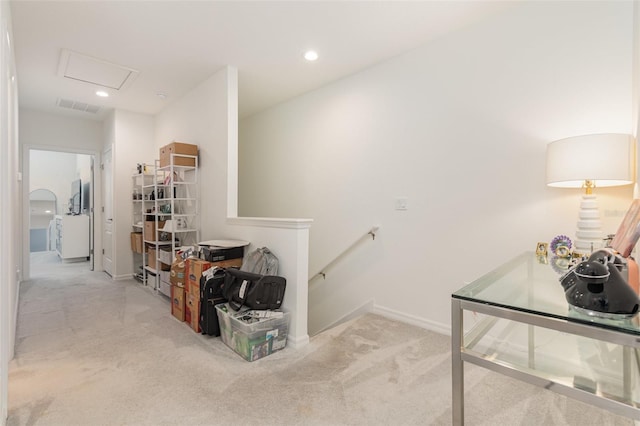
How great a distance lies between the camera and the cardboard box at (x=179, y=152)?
140 inches

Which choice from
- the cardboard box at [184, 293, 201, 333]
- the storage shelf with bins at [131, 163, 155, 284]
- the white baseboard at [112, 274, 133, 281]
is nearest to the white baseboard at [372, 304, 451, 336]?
the cardboard box at [184, 293, 201, 333]

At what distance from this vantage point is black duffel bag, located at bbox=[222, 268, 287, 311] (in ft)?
7.58

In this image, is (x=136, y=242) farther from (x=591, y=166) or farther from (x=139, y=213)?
(x=591, y=166)

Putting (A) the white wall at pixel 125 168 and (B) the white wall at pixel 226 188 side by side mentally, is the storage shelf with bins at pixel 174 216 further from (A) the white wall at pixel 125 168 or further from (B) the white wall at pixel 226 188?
(A) the white wall at pixel 125 168

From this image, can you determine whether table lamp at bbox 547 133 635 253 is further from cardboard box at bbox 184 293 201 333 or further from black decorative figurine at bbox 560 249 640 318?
cardboard box at bbox 184 293 201 333

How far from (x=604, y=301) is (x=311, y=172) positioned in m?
3.24

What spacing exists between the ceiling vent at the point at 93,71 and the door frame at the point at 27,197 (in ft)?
6.83

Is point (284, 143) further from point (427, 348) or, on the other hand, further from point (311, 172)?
point (427, 348)

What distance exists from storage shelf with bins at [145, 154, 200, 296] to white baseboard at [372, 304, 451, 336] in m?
2.32

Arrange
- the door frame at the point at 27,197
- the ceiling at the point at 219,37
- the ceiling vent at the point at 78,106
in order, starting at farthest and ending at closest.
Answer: the door frame at the point at 27,197, the ceiling vent at the point at 78,106, the ceiling at the point at 219,37

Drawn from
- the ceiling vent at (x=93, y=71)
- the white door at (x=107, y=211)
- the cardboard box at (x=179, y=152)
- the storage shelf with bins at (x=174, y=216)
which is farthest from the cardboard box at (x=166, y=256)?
the ceiling vent at (x=93, y=71)

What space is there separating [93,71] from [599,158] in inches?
178

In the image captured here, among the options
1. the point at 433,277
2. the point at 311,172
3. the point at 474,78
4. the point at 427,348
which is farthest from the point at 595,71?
the point at 311,172

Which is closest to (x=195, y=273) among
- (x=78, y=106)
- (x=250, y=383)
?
(x=250, y=383)
